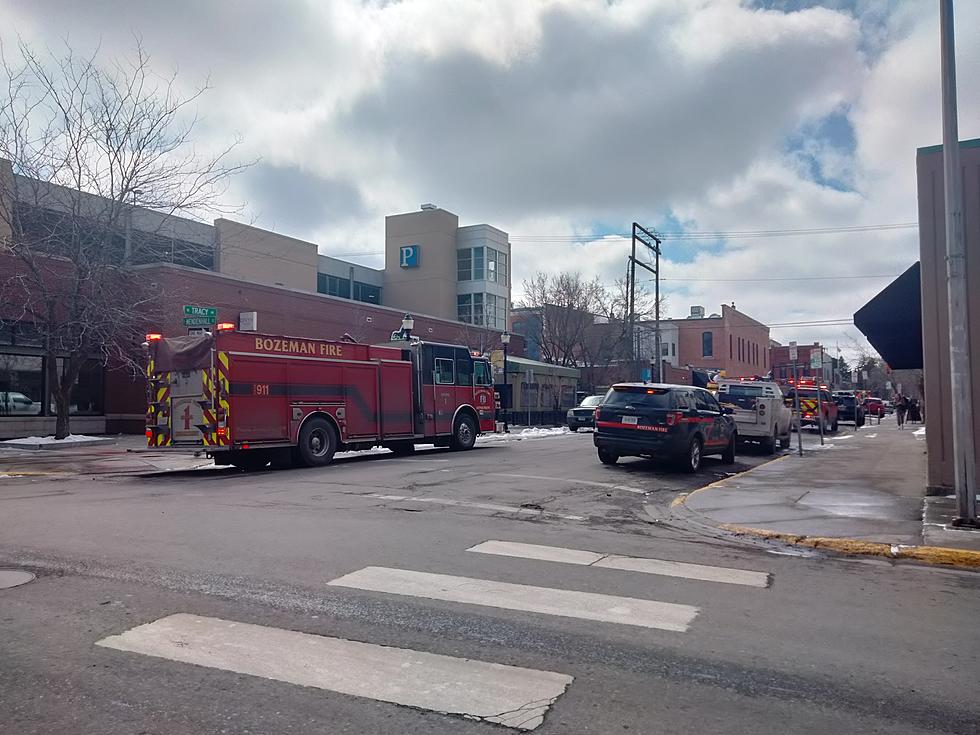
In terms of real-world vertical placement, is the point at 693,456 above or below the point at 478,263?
below

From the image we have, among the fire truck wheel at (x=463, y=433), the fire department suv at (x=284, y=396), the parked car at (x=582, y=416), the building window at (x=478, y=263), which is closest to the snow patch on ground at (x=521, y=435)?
the parked car at (x=582, y=416)

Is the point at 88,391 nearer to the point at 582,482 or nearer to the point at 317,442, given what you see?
the point at 317,442

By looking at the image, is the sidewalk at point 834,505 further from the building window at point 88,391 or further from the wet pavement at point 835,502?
the building window at point 88,391

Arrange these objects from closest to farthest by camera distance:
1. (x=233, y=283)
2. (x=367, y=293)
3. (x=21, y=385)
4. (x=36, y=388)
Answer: (x=21, y=385), (x=36, y=388), (x=233, y=283), (x=367, y=293)

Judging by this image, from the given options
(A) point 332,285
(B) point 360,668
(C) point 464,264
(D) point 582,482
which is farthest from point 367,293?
(B) point 360,668

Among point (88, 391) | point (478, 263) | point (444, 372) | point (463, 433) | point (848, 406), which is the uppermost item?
point (478, 263)

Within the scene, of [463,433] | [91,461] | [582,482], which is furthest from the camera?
[463,433]

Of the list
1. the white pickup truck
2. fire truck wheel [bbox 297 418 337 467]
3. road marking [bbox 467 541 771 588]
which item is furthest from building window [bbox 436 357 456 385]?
road marking [bbox 467 541 771 588]

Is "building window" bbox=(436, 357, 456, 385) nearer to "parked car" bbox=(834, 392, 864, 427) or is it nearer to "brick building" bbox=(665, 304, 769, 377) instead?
"parked car" bbox=(834, 392, 864, 427)

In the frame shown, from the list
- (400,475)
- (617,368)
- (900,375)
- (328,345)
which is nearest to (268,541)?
(400,475)

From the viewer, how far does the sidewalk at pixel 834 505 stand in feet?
29.0

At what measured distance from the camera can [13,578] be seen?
646 cm

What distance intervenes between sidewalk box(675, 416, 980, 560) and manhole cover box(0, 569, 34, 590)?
24.5 ft

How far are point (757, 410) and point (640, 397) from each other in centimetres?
743
